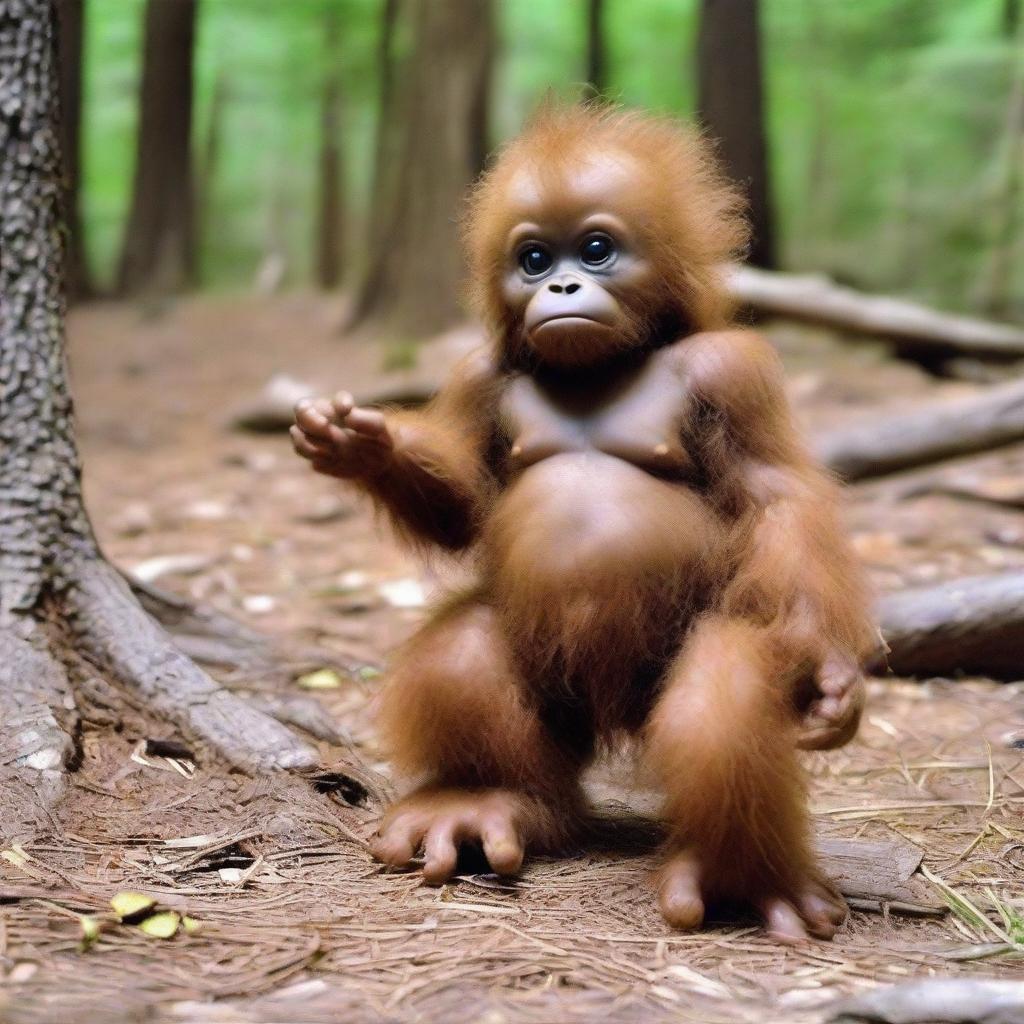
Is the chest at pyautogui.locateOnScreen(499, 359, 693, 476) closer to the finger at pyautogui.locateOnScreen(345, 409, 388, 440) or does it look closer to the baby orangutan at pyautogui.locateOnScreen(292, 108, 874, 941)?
the baby orangutan at pyautogui.locateOnScreen(292, 108, 874, 941)

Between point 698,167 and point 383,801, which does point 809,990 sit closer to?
point 383,801

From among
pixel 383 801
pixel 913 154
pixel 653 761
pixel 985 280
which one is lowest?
pixel 383 801

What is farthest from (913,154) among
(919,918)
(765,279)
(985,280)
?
→ (919,918)

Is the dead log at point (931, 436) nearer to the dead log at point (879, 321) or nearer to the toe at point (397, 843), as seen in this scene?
→ the dead log at point (879, 321)

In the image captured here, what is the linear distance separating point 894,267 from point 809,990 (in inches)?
598

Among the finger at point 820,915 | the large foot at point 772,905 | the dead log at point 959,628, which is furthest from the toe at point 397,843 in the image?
the dead log at point 959,628

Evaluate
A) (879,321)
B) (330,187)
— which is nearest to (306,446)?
(879,321)

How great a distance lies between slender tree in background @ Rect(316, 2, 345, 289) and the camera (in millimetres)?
17656

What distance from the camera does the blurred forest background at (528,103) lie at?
9523 millimetres

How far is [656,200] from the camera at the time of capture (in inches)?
123

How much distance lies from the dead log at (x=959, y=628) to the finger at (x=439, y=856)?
200cm

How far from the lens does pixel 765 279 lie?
8.66m

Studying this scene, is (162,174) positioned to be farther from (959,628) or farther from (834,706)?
(834,706)

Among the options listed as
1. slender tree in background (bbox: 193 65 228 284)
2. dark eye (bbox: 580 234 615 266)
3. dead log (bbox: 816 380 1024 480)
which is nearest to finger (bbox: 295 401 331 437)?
dark eye (bbox: 580 234 615 266)
